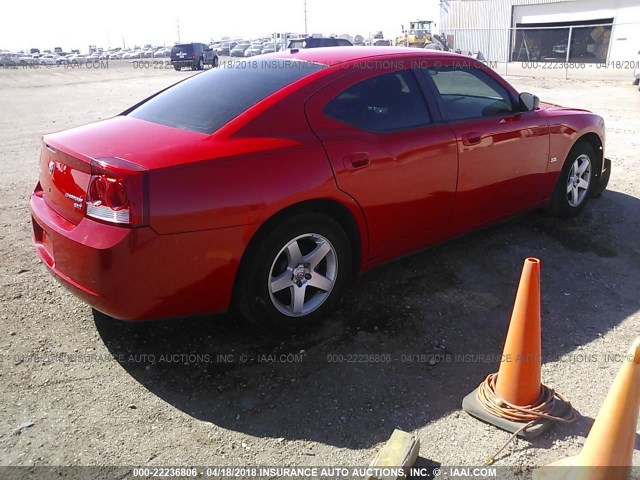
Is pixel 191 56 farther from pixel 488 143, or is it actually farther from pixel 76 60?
pixel 488 143

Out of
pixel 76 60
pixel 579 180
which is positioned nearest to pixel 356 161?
pixel 579 180

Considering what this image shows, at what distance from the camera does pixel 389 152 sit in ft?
11.6

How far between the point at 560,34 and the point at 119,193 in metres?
35.0

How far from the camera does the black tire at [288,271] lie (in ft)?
10.1

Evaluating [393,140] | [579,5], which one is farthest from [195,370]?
[579,5]

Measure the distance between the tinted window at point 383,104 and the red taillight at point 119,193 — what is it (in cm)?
126

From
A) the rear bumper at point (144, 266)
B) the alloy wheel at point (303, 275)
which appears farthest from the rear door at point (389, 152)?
the rear bumper at point (144, 266)

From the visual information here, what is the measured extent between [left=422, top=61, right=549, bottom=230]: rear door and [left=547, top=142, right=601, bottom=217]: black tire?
1.28 feet

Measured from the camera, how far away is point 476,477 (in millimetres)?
2381

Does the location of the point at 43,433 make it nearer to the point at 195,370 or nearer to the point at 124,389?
the point at 124,389

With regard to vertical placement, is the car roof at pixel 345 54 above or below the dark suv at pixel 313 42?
below

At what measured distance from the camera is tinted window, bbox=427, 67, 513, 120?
405cm

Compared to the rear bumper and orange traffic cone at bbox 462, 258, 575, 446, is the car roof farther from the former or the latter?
orange traffic cone at bbox 462, 258, 575, 446

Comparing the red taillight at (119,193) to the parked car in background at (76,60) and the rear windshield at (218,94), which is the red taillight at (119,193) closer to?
the rear windshield at (218,94)
